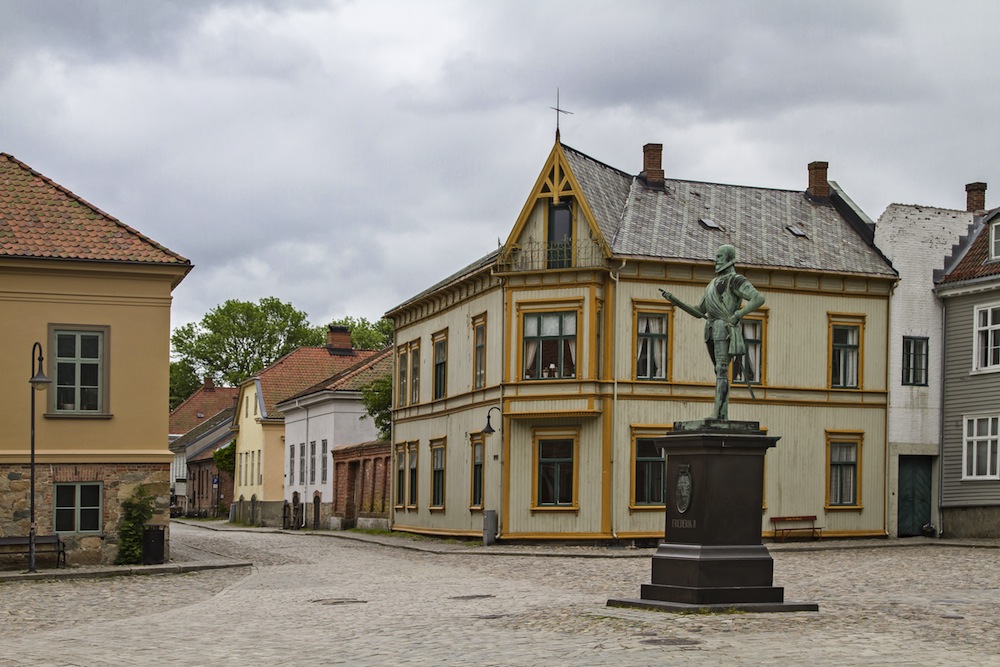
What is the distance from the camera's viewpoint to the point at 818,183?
131 ft

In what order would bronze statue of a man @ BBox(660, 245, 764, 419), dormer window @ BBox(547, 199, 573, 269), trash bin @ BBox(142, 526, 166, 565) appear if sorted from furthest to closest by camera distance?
dormer window @ BBox(547, 199, 573, 269) → trash bin @ BBox(142, 526, 166, 565) → bronze statue of a man @ BBox(660, 245, 764, 419)

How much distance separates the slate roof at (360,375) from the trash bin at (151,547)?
25169 millimetres

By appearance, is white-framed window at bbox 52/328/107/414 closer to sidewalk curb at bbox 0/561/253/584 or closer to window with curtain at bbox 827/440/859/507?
sidewalk curb at bbox 0/561/253/584

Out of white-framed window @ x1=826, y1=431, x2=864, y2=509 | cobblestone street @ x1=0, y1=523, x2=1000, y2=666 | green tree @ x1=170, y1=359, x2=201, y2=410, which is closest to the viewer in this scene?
cobblestone street @ x1=0, y1=523, x2=1000, y2=666

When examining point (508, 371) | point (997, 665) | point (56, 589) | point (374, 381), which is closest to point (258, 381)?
point (374, 381)

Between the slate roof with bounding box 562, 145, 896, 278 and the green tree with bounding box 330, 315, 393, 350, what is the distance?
5860 cm

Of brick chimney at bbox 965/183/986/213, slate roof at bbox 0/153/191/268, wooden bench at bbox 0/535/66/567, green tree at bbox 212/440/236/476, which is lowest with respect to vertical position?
green tree at bbox 212/440/236/476

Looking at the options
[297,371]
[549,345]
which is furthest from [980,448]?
[297,371]

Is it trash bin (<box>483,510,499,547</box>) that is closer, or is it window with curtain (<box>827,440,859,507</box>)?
trash bin (<box>483,510,499,547</box>)

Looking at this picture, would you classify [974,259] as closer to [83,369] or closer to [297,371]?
[83,369]

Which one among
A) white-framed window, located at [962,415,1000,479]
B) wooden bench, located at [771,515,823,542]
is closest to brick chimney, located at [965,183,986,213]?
white-framed window, located at [962,415,1000,479]

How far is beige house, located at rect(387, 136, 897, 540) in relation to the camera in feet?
111

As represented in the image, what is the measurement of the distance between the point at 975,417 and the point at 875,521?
367 centimetres

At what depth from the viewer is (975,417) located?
3631 centimetres
